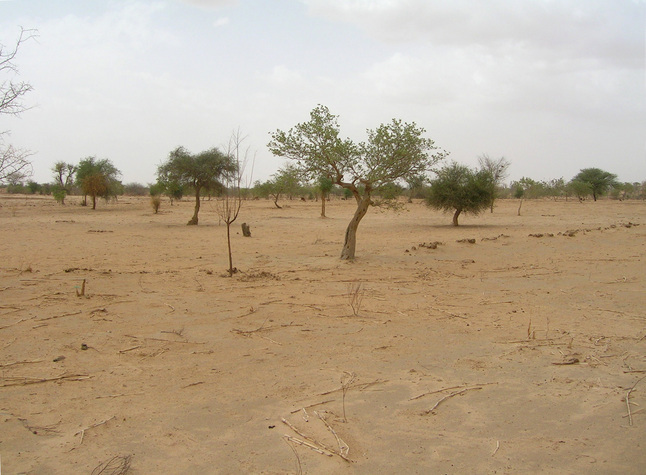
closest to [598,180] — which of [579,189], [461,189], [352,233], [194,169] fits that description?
[579,189]

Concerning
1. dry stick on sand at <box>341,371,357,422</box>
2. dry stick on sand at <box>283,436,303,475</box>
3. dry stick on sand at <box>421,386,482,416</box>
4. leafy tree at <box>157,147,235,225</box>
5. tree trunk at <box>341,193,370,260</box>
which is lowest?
dry stick on sand at <box>283,436,303,475</box>

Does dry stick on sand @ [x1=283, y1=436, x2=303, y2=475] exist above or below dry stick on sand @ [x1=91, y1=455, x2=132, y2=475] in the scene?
above

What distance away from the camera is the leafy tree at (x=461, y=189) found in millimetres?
26141

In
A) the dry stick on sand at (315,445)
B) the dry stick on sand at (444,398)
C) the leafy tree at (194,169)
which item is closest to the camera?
the dry stick on sand at (315,445)

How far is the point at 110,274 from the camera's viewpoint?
10.6m

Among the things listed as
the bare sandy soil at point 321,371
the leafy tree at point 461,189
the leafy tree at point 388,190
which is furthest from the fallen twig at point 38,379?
the leafy tree at point 461,189

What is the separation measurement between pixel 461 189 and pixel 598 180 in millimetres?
39293

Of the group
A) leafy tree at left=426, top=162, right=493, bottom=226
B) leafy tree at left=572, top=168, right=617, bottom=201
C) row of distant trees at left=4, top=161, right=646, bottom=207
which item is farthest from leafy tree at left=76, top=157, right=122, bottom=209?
leafy tree at left=572, top=168, right=617, bottom=201

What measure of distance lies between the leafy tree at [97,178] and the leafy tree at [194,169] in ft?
43.1

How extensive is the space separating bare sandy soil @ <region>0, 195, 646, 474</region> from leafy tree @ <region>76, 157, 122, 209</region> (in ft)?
93.3

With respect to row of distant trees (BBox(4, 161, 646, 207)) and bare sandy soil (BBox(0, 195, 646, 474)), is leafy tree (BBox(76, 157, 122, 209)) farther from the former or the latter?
bare sandy soil (BBox(0, 195, 646, 474))

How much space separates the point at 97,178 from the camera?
37094 millimetres

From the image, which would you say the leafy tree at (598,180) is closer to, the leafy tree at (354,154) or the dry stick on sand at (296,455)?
→ the leafy tree at (354,154)

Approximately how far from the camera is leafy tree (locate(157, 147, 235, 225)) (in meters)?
26.0
